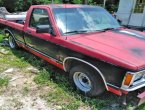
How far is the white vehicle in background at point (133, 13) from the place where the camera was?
1359 cm

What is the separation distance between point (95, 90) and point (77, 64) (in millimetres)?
619

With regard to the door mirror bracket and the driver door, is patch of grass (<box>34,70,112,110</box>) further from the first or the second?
the door mirror bracket

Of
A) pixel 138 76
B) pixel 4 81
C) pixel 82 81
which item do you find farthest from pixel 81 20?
pixel 4 81

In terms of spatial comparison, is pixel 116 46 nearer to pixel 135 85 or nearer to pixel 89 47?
pixel 89 47

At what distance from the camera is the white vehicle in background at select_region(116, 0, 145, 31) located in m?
13.6

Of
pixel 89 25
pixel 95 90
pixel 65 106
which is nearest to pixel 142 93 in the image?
pixel 95 90

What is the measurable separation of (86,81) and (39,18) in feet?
6.75

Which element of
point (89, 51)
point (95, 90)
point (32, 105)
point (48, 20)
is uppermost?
point (48, 20)

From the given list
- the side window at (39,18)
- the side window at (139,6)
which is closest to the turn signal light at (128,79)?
the side window at (39,18)

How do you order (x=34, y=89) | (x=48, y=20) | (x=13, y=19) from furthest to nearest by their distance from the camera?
(x=13, y=19), (x=48, y=20), (x=34, y=89)

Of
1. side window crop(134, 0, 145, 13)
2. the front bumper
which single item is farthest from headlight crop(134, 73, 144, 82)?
side window crop(134, 0, 145, 13)

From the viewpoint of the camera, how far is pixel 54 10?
4.64m

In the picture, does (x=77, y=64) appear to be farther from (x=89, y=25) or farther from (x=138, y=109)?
(x=138, y=109)

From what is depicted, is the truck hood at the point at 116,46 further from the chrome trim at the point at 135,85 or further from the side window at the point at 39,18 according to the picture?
the side window at the point at 39,18
